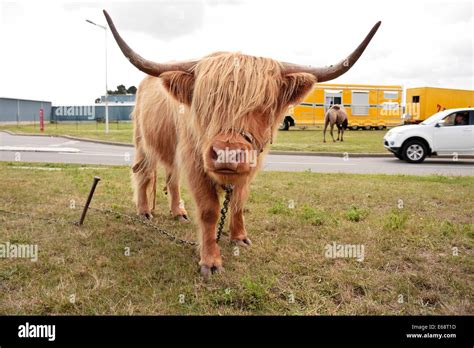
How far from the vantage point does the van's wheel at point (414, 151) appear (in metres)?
13.2

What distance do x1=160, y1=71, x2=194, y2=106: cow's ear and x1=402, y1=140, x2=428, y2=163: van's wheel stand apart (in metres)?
11.7

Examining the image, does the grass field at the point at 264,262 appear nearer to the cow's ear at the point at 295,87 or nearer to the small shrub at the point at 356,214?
the small shrub at the point at 356,214

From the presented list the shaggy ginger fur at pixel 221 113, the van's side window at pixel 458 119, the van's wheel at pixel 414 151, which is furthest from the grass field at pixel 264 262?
the van's side window at pixel 458 119

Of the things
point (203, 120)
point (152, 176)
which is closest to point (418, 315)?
point (203, 120)

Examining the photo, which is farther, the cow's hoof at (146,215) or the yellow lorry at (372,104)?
the yellow lorry at (372,104)

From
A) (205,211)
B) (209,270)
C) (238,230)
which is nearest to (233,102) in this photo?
(205,211)

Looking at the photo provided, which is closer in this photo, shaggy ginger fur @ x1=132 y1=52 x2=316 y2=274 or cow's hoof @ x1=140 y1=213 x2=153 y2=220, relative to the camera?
shaggy ginger fur @ x1=132 y1=52 x2=316 y2=274

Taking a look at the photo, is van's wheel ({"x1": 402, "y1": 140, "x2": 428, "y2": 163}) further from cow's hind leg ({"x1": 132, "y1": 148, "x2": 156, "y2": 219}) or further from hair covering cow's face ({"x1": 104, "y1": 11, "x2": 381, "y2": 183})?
hair covering cow's face ({"x1": 104, "y1": 11, "x2": 381, "y2": 183})

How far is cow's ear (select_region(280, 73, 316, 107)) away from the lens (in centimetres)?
332

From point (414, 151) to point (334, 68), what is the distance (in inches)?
444

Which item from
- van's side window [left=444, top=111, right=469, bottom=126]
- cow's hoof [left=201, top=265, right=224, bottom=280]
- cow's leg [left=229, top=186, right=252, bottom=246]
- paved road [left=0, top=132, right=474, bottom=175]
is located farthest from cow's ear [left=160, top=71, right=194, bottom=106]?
van's side window [left=444, top=111, right=469, bottom=126]

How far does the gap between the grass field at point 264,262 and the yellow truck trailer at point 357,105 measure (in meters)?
23.3

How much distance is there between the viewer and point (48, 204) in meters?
5.80

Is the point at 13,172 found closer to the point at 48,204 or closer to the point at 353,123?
the point at 48,204
